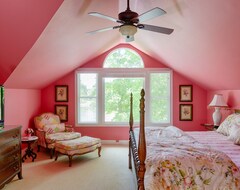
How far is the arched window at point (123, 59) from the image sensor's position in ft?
19.6

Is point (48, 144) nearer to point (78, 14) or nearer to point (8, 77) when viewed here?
point (8, 77)

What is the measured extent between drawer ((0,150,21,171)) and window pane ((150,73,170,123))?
3.75 meters

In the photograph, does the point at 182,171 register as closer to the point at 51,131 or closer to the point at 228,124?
the point at 228,124

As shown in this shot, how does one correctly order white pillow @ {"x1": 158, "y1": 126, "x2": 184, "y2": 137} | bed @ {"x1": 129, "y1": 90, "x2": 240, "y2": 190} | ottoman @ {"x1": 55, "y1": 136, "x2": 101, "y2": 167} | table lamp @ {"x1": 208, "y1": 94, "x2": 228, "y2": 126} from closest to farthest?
bed @ {"x1": 129, "y1": 90, "x2": 240, "y2": 190} < white pillow @ {"x1": 158, "y1": 126, "x2": 184, "y2": 137} < ottoman @ {"x1": 55, "y1": 136, "x2": 101, "y2": 167} < table lamp @ {"x1": 208, "y1": 94, "x2": 228, "y2": 126}

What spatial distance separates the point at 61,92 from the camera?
592 cm

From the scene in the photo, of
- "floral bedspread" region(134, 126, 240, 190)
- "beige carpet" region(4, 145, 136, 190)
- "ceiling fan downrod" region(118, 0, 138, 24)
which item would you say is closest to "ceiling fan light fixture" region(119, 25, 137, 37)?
"ceiling fan downrod" region(118, 0, 138, 24)

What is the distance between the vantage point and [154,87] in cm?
599

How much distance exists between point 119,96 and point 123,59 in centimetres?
112

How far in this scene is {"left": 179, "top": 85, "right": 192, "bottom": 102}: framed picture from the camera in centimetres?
584

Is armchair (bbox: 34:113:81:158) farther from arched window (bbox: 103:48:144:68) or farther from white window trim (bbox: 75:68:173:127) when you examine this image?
arched window (bbox: 103:48:144:68)

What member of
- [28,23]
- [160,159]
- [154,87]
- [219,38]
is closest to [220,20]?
[219,38]

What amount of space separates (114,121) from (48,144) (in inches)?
80.6

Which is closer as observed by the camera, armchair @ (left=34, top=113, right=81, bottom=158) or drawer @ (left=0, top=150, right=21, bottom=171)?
drawer @ (left=0, top=150, right=21, bottom=171)

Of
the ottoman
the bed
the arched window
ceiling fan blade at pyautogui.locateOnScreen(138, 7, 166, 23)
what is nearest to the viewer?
the bed
